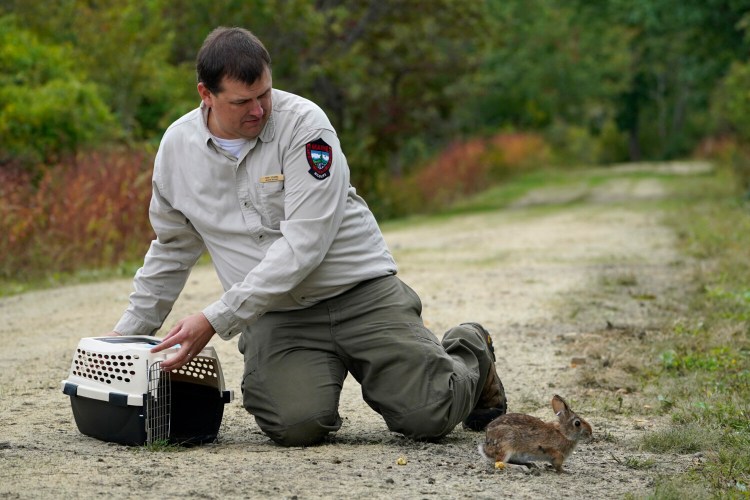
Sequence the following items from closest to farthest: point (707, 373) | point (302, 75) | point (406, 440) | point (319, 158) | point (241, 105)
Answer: point (241, 105), point (319, 158), point (406, 440), point (707, 373), point (302, 75)

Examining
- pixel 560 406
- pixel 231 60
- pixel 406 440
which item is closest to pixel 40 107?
pixel 231 60

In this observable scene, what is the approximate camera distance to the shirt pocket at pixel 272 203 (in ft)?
16.1

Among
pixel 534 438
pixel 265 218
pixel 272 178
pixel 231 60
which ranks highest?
pixel 231 60

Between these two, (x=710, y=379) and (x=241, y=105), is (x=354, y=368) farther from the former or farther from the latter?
(x=710, y=379)

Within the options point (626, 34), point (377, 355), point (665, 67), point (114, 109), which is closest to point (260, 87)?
point (377, 355)

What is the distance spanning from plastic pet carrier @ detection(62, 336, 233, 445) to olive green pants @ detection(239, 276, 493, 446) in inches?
8.5

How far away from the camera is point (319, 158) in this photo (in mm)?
4875

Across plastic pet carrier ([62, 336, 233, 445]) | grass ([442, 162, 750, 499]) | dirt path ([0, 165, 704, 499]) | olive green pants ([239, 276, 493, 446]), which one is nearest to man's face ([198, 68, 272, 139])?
olive green pants ([239, 276, 493, 446])

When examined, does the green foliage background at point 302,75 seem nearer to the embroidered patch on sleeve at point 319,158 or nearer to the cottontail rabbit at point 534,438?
the embroidered patch on sleeve at point 319,158

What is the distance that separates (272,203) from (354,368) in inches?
34.9

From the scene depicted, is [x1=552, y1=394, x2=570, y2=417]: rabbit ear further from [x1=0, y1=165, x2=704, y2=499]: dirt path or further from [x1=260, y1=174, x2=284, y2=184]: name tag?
[x1=260, y1=174, x2=284, y2=184]: name tag

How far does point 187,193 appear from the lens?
5.01 metres

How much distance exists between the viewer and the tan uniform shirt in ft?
15.5

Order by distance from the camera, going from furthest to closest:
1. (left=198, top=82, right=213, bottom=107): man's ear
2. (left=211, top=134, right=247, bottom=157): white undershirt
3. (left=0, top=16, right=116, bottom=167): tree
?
(left=0, top=16, right=116, bottom=167): tree, (left=211, top=134, right=247, bottom=157): white undershirt, (left=198, top=82, right=213, bottom=107): man's ear
